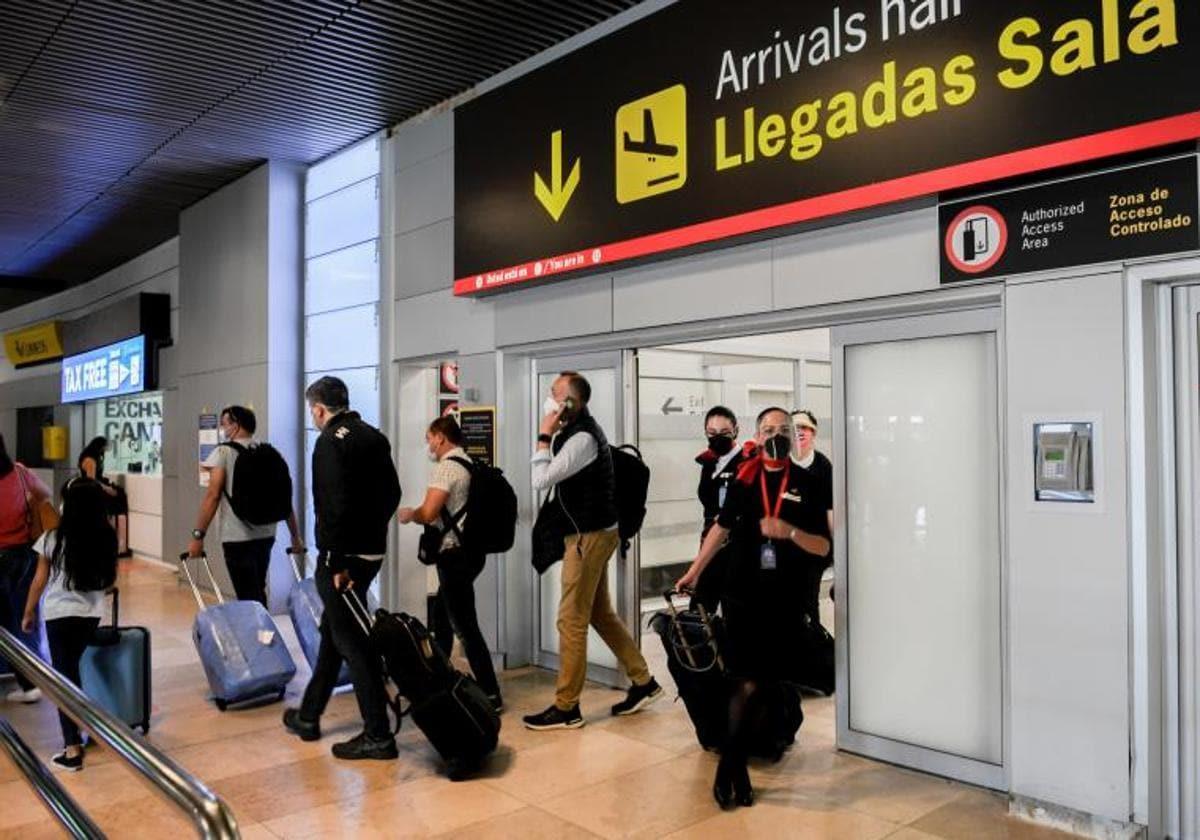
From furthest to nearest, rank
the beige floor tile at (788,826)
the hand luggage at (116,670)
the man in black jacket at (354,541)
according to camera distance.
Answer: the hand luggage at (116,670) < the man in black jacket at (354,541) < the beige floor tile at (788,826)

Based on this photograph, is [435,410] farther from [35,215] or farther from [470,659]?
[35,215]

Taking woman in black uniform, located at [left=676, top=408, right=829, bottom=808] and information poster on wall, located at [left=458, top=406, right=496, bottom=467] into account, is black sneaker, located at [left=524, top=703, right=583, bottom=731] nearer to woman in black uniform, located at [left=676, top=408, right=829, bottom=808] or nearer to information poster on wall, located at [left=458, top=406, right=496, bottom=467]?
woman in black uniform, located at [left=676, top=408, right=829, bottom=808]

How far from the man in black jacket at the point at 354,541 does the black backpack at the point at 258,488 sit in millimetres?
1394

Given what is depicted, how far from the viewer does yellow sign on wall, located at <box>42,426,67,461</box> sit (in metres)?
14.6

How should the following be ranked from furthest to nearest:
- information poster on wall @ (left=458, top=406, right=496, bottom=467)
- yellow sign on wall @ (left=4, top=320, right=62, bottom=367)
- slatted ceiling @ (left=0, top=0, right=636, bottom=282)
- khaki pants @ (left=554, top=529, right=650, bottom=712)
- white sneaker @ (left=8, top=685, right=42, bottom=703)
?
yellow sign on wall @ (left=4, top=320, right=62, bottom=367)
information poster on wall @ (left=458, top=406, right=496, bottom=467)
slatted ceiling @ (left=0, top=0, right=636, bottom=282)
white sneaker @ (left=8, top=685, right=42, bottom=703)
khaki pants @ (left=554, top=529, right=650, bottom=712)

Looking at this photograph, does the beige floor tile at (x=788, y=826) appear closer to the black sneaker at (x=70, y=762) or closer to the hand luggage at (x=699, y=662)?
the hand luggage at (x=699, y=662)

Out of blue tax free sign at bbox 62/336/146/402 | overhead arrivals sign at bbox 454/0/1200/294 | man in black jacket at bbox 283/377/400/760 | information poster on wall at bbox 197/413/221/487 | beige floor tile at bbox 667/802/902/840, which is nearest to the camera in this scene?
overhead arrivals sign at bbox 454/0/1200/294

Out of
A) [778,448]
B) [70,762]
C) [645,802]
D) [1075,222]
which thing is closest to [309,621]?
[70,762]

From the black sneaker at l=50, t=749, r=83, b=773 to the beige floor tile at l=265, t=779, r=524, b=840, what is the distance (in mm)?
1115

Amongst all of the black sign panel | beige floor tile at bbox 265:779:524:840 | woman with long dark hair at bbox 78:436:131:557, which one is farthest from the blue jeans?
the black sign panel

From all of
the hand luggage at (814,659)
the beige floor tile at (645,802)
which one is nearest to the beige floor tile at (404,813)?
the beige floor tile at (645,802)

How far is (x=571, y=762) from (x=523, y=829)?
713 mm

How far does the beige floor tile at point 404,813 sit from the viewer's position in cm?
343

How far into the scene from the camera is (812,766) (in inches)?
159
